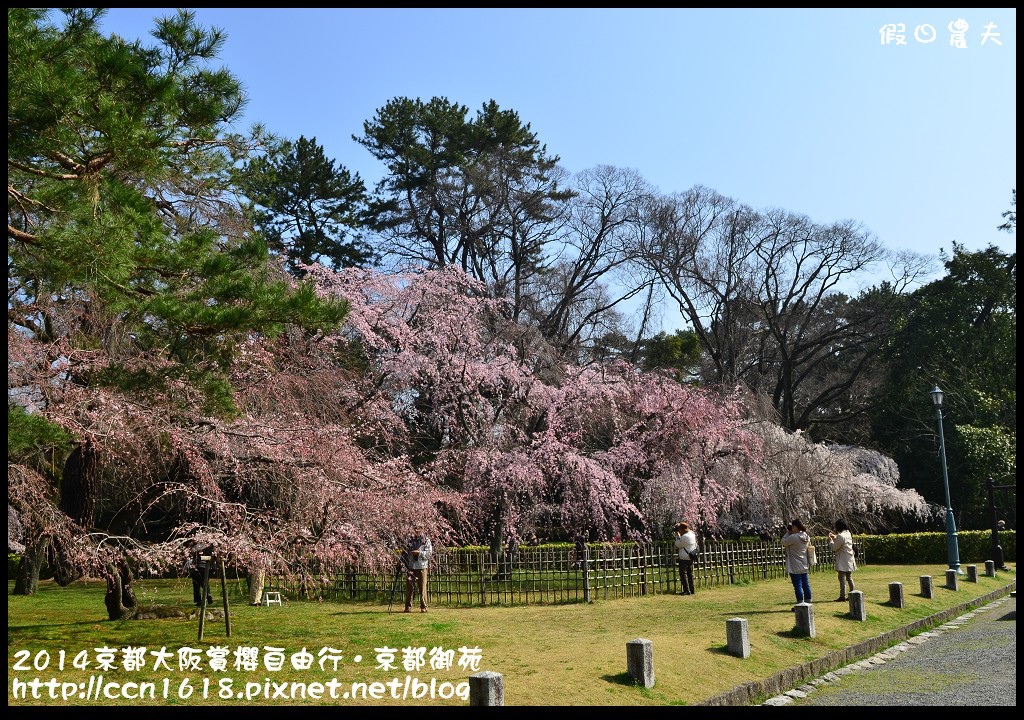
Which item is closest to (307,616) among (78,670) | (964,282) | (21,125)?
(78,670)

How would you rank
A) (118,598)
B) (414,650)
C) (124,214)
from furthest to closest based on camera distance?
1. (118,598)
2. (414,650)
3. (124,214)

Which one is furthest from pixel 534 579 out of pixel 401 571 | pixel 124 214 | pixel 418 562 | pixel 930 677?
pixel 124 214

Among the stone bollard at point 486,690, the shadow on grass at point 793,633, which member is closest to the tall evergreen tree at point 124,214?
the stone bollard at point 486,690

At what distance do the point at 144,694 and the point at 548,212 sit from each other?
2930 cm

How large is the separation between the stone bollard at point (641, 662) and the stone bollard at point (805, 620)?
13.0 ft

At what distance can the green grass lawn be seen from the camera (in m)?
7.46

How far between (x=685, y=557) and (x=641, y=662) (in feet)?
31.2

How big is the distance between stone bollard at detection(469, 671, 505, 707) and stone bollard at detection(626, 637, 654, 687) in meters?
1.86

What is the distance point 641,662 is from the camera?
310 inches

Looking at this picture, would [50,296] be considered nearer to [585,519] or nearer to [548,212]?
[585,519]

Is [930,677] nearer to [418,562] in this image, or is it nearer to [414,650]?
[414,650]

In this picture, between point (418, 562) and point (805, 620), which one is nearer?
point (805, 620)

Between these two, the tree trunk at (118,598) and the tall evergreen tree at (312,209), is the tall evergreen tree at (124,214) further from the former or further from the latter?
the tall evergreen tree at (312,209)

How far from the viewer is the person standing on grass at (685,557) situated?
664 inches
